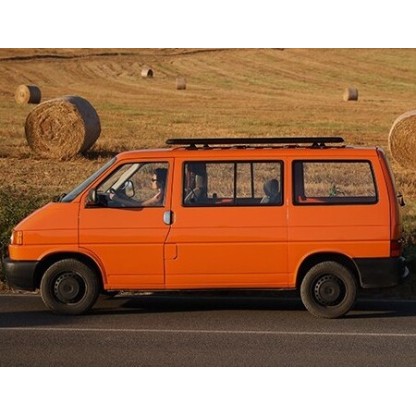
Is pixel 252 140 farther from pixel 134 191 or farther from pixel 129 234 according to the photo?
pixel 129 234

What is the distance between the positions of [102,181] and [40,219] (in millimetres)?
750

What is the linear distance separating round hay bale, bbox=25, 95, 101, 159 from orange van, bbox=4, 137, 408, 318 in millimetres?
15503

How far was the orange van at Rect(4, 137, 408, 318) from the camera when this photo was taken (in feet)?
37.7

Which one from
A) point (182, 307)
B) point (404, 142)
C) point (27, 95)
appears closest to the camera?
point (182, 307)

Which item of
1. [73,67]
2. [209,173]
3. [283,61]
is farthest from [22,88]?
[209,173]

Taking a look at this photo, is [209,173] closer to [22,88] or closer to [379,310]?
[379,310]

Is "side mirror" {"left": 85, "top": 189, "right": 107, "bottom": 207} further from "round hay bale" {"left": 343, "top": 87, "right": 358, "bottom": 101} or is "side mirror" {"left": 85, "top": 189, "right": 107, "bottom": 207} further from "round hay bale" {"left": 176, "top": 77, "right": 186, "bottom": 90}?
"round hay bale" {"left": 176, "top": 77, "right": 186, "bottom": 90}

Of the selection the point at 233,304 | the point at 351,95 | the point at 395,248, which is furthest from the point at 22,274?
the point at 351,95

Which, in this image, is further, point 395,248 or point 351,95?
point 351,95

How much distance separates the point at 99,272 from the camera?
1179cm

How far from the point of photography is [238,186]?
463 inches

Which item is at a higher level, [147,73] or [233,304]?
[147,73]

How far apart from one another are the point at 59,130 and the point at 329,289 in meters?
16.8

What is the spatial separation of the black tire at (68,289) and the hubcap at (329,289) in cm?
228
